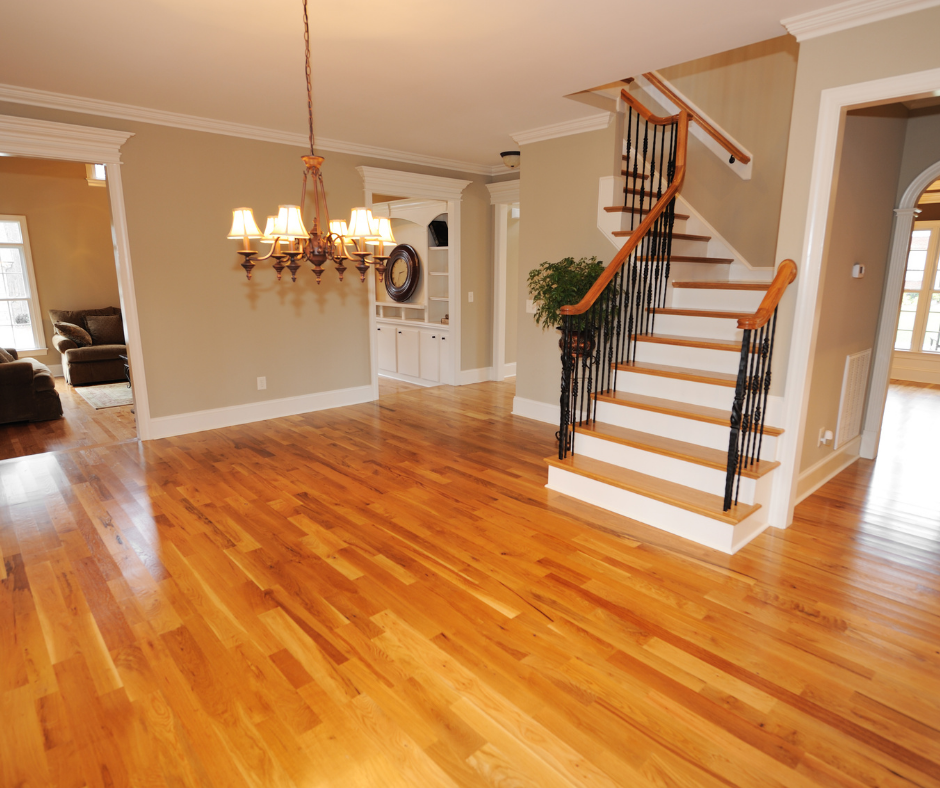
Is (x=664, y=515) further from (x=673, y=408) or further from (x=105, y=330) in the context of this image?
(x=105, y=330)

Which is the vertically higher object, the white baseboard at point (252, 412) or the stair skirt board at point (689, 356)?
the stair skirt board at point (689, 356)

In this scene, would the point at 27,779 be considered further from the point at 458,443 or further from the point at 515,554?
the point at 458,443

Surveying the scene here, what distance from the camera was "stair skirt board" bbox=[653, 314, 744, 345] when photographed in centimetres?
395

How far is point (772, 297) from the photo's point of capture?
2951mm

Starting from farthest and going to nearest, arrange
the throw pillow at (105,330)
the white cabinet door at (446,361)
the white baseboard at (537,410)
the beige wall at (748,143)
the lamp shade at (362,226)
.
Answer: the throw pillow at (105,330) → the white cabinet door at (446,361) → the white baseboard at (537,410) → the beige wall at (748,143) → the lamp shade at (362,226)

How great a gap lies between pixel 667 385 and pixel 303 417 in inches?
141

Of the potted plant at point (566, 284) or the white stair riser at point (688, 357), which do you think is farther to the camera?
the potted plant at point (566, 284)

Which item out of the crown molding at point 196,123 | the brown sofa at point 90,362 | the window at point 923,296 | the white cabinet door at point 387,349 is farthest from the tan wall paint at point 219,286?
the window at point 923,296

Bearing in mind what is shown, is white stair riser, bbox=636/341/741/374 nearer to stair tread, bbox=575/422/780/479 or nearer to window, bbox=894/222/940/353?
stair tread, bbox=575/422/780/479

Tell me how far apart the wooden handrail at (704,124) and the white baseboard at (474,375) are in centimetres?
371

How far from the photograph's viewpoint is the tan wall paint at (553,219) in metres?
4.77

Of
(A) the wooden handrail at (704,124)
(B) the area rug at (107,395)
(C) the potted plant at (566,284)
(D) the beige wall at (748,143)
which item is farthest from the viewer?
(B) the area rug at (107,395)

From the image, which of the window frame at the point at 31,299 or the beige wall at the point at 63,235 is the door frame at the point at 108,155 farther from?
the window frame at the point at 31,299

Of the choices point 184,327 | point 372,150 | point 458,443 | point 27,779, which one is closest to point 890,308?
point 458,443
